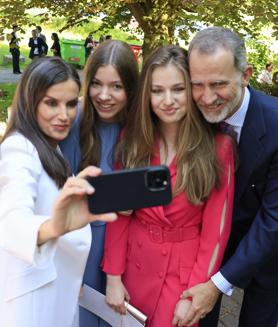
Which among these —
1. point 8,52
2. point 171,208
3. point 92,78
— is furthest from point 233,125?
point 8,52

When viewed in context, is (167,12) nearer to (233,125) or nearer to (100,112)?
(100,112)

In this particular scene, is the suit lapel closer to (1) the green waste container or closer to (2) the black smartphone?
(2) the black smartphone

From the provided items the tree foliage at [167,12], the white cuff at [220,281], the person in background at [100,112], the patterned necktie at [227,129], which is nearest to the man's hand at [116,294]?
the person in background at [100,112]

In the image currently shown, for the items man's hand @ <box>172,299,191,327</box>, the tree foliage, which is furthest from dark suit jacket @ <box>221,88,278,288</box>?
the tree foliage

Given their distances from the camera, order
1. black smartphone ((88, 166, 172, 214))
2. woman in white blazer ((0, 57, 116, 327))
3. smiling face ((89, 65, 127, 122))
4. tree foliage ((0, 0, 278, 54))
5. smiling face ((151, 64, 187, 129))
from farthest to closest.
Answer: tree foliage ((0, 0, 278, 54)), smiling face ((89, 65, 127, 122)), smiling face ((151, 64, 187, 129)), woman in white blazer ((0, 57, 116, 327)), black smartphone ((88, 166, 172, 214))

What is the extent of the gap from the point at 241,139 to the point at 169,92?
0.43 metres

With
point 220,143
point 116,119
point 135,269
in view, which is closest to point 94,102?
point 116,119

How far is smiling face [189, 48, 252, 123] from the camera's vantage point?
1.88 metres

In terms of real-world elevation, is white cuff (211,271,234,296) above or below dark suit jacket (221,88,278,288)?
below

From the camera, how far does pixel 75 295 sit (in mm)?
1949

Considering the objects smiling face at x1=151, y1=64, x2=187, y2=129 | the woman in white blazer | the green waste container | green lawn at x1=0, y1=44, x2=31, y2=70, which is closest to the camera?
the woman in white blazer

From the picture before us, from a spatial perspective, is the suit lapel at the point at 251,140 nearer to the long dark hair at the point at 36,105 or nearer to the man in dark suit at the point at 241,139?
the man in dark suit at the point at 241,139

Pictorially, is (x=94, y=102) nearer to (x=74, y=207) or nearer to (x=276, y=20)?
(x=74, y=207)

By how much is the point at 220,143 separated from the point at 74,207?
96cm
